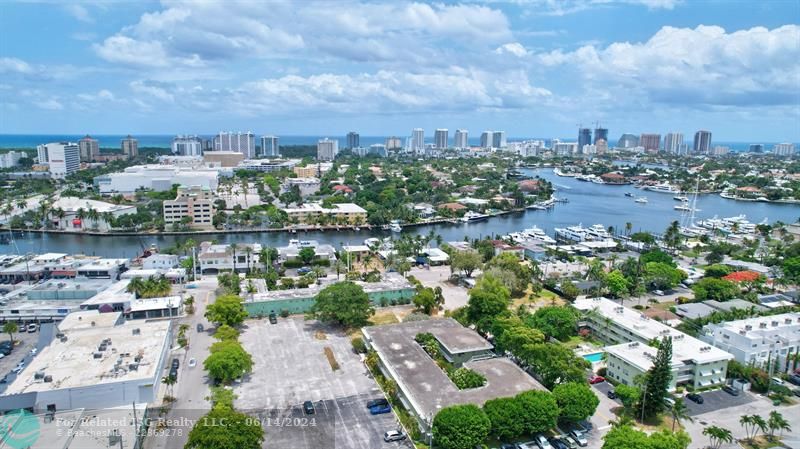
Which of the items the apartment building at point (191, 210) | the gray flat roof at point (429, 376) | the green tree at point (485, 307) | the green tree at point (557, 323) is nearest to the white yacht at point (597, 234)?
the green tree at point (557, 323)

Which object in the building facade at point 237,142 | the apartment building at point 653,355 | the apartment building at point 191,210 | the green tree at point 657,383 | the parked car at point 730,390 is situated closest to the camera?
the green tree at point 657,383

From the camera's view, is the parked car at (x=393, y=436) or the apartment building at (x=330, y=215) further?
the apartment building at (x=330, y=215)

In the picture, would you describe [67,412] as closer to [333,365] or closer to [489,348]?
[333,365]

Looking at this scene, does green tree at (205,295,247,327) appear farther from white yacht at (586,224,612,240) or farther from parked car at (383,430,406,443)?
white yacht at (586,224,612,240)

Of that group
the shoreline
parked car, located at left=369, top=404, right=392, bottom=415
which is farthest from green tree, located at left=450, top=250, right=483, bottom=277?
the shoreline

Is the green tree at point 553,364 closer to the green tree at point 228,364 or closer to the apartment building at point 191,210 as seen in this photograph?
the green tree at point 228,364

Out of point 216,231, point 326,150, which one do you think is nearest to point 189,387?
point 216,231
